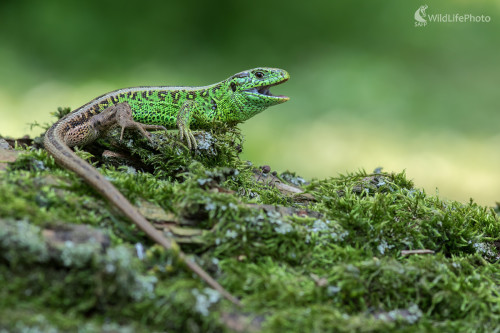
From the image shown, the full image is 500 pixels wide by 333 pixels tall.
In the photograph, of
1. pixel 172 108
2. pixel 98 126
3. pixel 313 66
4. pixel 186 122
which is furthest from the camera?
pixel 313 66

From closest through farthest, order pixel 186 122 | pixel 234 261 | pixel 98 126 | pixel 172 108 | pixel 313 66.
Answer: pixel 234 261
pixel 98 126
pixel 186 122
pixel 172 108
pixel 313 66

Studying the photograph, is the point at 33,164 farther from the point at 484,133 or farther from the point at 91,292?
the point at 484,133

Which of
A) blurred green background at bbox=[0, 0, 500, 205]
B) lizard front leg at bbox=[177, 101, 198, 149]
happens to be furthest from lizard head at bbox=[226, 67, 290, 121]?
blurred green background at bbox=[0, 0, 500, 205]

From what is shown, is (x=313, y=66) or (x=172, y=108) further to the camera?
(x=313, y=66)

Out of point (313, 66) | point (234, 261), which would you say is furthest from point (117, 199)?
point (313, 66)

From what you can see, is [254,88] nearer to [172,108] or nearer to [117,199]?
[172,108]
